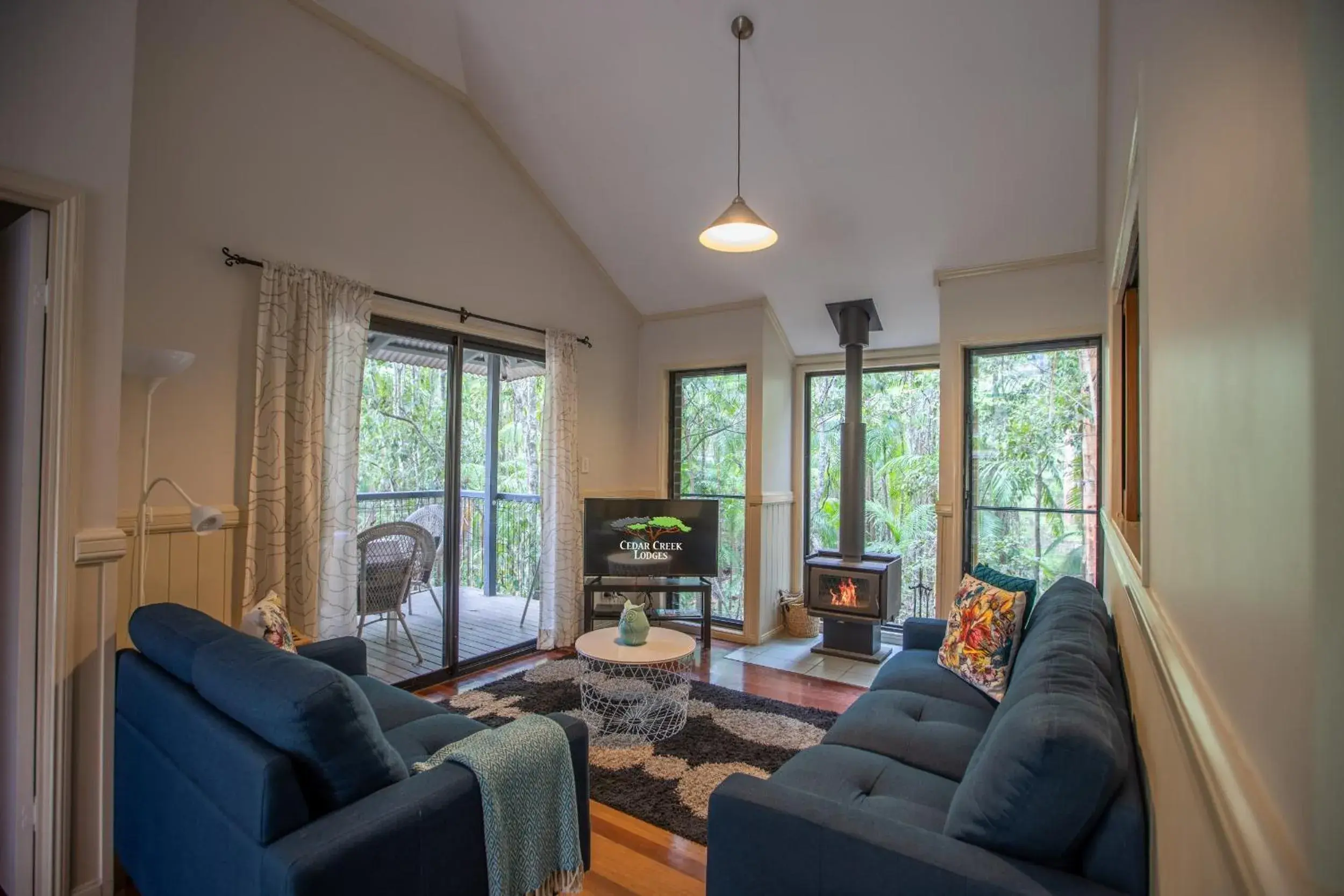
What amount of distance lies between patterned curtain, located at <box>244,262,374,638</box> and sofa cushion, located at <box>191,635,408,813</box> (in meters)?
1.62

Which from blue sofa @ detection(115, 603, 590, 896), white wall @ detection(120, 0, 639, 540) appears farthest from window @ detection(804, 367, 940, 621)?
blue sofa @ detection(115, 603, 590, 896)

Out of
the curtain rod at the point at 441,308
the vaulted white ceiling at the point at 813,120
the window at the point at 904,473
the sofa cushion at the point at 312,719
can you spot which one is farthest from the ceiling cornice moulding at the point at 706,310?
the sofa cushion at the point at 312,719

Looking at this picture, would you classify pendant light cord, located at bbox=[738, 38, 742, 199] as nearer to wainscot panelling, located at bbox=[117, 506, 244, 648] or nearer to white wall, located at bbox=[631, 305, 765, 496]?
white wall, located at bbox=[631, 305, 765, 496]

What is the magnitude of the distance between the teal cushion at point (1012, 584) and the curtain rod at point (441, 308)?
3.18m

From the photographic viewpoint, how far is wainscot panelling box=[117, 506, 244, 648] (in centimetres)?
263

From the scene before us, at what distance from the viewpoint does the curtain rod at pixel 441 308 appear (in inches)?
118

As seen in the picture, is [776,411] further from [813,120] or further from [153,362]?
[153,362]

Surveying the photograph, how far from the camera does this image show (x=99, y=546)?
2055 millimetres

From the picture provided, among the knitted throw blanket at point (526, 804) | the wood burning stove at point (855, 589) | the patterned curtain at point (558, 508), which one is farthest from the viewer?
the patterned curtain at point (558, 508)

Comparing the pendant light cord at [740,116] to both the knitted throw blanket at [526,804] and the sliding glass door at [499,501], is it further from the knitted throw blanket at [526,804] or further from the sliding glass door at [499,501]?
the knitted throw blanket at [526,804]

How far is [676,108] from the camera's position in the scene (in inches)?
145

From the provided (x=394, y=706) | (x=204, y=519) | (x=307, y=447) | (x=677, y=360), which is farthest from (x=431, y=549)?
(x=677, y=360)

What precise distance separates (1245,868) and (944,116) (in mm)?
3569

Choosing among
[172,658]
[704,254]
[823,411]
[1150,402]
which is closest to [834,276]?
[704,254]
